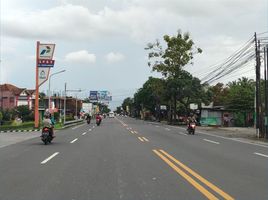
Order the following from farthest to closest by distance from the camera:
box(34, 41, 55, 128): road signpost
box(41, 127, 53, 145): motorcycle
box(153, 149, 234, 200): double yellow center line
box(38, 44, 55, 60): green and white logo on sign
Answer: box(38, 44, 55, 60): green and white logo on sign
box(34, 41, 55, 128): road signpost
box(41, 127, 53, 145): motorcycle
box(153, 149, 234, 200): double yellow center line

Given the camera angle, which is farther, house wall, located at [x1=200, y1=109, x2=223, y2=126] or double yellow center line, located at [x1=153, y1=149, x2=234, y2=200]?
house wall, located at [x1=200, y1=109, x2=223, y2=126]

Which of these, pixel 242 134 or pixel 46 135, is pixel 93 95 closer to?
pixel 242 134

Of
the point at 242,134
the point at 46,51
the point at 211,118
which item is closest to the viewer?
the point at 242,134

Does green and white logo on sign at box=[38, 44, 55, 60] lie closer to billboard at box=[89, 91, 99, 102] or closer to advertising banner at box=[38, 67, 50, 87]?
advertising banner at box=[38, 67, 50, 87]

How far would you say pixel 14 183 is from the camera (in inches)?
397

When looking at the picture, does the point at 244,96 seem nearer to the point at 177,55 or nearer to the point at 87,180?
the point at 177,55

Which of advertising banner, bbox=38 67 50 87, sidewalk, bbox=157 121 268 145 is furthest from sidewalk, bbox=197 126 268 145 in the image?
advertising banner, bbox=38 67 50 87

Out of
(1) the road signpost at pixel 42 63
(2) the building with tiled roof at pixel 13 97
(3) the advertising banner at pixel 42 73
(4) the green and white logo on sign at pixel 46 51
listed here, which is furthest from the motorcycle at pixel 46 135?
(2) the building with tiled roof at pixel 13 97

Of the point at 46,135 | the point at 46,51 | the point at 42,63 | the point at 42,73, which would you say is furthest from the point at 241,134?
the point at 46,135

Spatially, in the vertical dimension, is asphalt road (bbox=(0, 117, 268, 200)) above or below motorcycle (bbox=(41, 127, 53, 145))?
below

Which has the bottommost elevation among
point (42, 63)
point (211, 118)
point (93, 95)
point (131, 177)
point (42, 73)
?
point (131, 177)

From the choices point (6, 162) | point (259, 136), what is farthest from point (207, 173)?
point (259, 136)

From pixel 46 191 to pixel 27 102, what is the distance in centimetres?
10664

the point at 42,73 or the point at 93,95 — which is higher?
the point at 93,95
